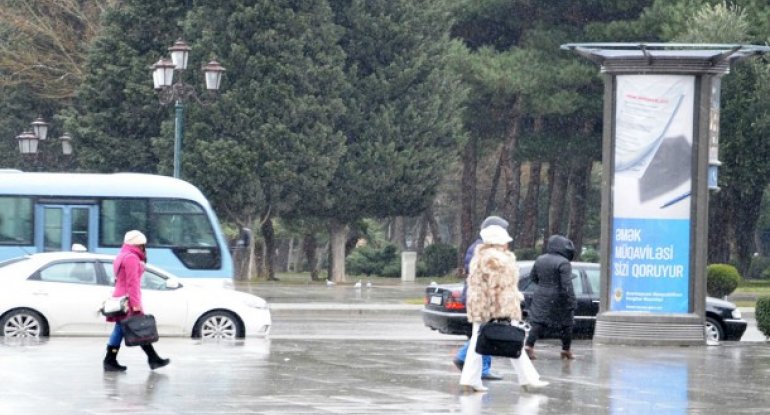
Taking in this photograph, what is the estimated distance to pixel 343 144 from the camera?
4812cm

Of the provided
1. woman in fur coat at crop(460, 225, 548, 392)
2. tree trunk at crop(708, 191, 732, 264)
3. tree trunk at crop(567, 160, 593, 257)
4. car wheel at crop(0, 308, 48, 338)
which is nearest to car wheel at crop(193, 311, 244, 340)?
car wheel at crop(0, 308, 48, 338)

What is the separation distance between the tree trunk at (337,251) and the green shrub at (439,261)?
7.91 metres

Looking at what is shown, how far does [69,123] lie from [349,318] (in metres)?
20.2

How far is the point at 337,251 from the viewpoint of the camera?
171 feet

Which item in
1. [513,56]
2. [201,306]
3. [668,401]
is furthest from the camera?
[513,56]

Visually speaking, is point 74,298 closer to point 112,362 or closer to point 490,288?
point 112,362

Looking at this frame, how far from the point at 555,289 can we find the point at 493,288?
4247 millimetres

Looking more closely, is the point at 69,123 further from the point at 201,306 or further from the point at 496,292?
the point at 496,292

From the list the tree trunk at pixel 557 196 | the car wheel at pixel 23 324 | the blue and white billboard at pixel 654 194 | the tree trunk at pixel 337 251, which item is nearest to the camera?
the blue and white billboard at pixel 654 194

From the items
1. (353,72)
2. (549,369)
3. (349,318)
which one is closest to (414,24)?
(353,72)

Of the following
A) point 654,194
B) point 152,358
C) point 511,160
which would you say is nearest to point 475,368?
point 152,358

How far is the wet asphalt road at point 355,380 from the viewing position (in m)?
13.3

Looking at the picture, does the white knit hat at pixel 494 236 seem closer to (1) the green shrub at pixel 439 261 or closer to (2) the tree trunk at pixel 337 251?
(2) the tree trunk at pixel 337 251

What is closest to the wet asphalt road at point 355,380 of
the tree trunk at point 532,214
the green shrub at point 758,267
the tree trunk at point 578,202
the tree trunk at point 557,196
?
the tree trunk at point 578,202
